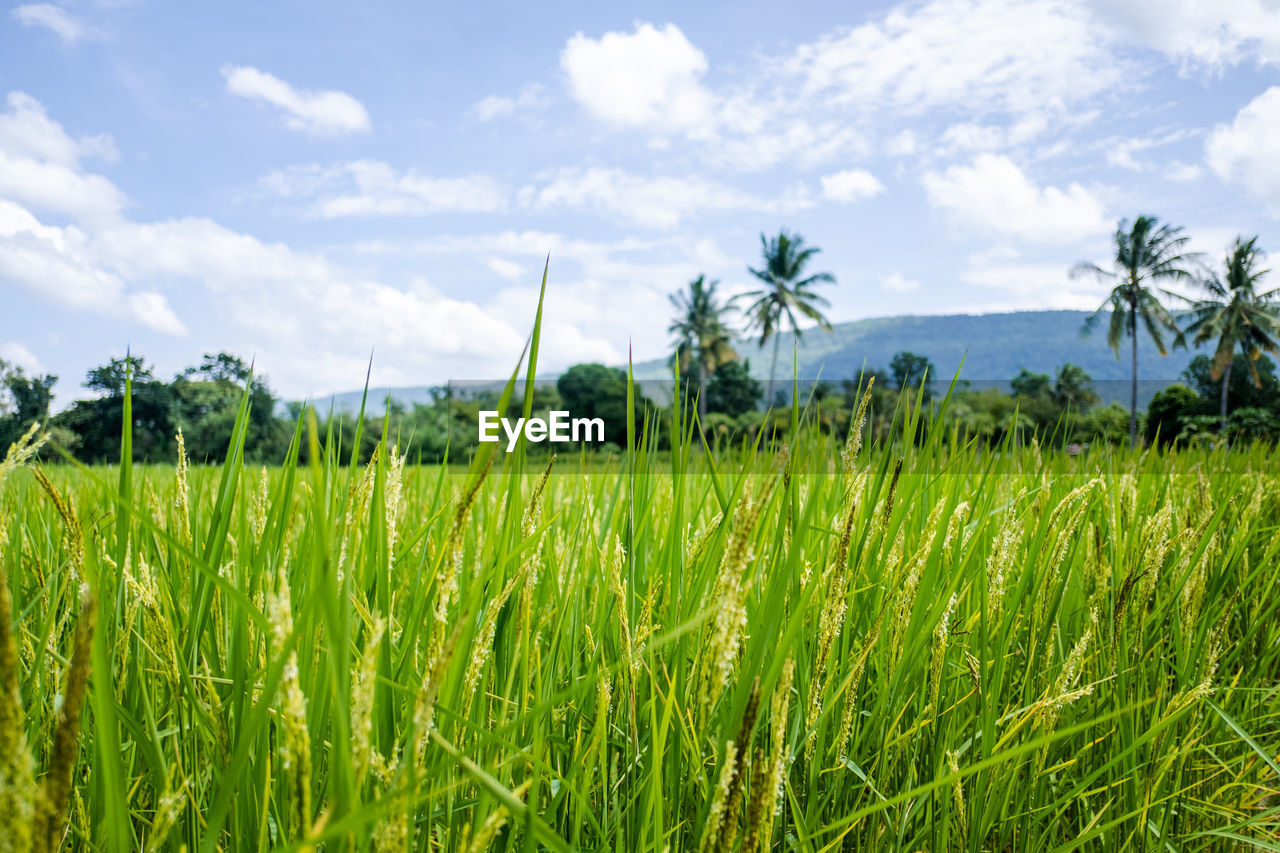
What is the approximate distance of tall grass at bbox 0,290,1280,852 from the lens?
451 mm

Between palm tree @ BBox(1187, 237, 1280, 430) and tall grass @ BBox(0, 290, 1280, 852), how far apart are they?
192 ft

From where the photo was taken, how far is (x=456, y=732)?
74cm

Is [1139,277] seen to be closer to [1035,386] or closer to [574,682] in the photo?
[1035,386]

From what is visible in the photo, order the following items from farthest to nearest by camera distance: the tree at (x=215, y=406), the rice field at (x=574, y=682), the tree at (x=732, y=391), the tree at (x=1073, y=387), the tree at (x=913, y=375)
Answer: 1. the tree at (x=732, y=391)
2. the tree at (x=1073, y=387)
3. the tree at (x=215, y=406)
4. the tree at (x=913, y=375)
5. the rice field at (x=574, y=682)

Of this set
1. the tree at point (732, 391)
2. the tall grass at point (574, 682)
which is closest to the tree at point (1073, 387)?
the tree at point (732, 391)

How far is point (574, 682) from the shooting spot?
0.95 metres

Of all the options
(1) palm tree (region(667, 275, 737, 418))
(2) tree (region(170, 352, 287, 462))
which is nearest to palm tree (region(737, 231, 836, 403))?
(1) palm tree (region(667, 275, 737, 418))

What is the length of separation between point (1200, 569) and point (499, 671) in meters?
1.36

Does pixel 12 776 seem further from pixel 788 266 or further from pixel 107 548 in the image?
pixel 788 266

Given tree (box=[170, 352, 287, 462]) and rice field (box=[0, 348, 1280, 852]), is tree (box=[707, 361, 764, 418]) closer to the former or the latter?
tree (box=[170, 352, 287, 462])

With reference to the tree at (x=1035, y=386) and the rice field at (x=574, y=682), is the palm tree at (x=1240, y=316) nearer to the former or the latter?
the tree at (x=1035, y=386)

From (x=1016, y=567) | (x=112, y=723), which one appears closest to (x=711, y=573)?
(x=112, y=723)

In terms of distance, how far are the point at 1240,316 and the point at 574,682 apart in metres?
63.5

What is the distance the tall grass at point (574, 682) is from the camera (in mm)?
451
